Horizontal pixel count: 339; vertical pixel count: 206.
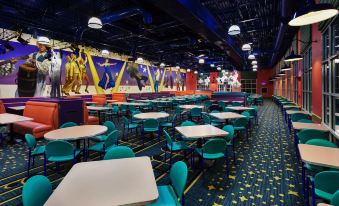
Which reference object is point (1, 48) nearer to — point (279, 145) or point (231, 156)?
point (231, 156)

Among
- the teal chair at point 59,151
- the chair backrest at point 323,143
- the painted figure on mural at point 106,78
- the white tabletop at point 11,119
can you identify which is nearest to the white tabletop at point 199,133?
the chair backrest at point 323,143

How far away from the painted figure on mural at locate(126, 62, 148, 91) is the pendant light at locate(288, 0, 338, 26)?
45.3 feet

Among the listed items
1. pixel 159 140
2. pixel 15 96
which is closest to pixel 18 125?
pixel 15 96

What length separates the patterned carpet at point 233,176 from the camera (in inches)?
111

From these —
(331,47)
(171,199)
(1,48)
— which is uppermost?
(1,48)

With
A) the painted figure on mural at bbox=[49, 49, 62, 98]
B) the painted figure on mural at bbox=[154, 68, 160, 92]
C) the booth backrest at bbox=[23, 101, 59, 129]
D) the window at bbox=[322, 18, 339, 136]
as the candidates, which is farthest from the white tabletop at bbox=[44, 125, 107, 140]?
the painted figure on mural at bbox=[154, 68, 160, 92]

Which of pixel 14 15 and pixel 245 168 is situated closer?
pixel 245 168

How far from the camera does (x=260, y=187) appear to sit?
312 centimetres

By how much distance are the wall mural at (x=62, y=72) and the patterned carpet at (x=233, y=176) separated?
4.44 metres

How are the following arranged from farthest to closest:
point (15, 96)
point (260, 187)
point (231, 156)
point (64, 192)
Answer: point (15, 96)
point (231, 156)
point (260, 187)
point (64, 192)

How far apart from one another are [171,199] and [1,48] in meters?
9.87

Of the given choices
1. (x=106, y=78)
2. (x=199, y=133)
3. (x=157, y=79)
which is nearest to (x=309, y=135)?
(x=199, y=133)

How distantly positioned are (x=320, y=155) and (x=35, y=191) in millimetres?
3142

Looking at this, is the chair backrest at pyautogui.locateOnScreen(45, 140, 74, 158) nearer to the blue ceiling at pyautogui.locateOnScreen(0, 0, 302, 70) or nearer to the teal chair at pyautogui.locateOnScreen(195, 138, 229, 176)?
the teal chair at pyautogui.locateOnScreen(195, 138, 229, 176)
